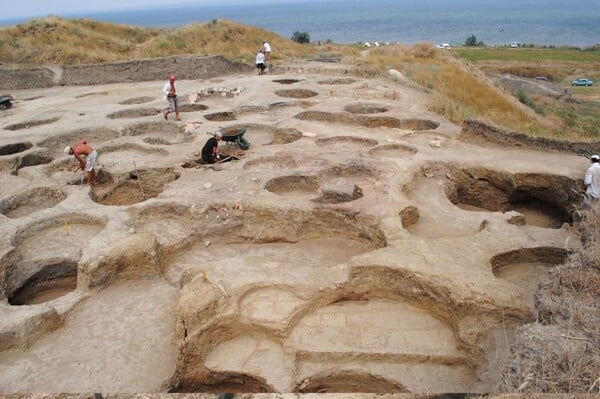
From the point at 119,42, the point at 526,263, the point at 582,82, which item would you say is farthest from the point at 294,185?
the point at 582,82

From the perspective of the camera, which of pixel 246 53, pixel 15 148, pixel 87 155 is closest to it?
pixel 87 155

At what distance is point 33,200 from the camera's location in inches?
461

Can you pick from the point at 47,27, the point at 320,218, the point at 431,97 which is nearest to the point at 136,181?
the point at 320,218

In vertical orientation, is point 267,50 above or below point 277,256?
above

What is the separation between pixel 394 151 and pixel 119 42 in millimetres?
24131

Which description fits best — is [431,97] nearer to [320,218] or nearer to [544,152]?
[544,152]

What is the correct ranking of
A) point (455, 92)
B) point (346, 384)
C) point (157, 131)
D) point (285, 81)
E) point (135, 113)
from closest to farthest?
point (346, 384) < point (157, 131) < point (135, 113) < point (455, 92) < point (285, 81)

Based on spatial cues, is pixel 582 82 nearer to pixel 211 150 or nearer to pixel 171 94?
pixel 171 94

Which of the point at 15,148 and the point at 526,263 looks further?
the point at 15,148

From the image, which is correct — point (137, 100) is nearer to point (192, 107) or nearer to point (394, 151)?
point (192, 107)

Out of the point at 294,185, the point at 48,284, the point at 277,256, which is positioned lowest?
the point at 48,284

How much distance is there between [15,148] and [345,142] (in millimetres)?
10106

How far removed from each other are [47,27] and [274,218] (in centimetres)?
2802

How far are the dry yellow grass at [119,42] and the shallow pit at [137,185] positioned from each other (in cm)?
1765
